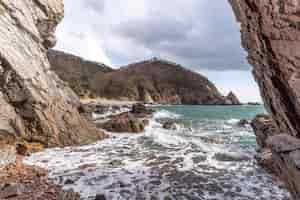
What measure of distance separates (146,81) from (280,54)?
120 metres

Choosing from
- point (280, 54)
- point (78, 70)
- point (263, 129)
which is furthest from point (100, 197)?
point (78, 70)

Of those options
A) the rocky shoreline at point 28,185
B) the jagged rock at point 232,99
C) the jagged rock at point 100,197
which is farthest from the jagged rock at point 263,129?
the jagged rock at point 232,99

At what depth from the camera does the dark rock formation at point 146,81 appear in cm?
10881

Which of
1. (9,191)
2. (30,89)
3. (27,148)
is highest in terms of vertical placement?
(30,89)

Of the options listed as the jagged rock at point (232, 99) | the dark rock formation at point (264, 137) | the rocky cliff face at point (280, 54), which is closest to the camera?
the rocky cliff face at point (280, 54)

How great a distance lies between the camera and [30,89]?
50.5ft

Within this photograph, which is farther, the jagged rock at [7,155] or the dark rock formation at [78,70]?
the dark rock formation at [78,70]

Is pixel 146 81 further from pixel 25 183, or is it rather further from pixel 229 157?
pixel 25 183

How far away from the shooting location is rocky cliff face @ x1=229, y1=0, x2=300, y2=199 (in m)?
5.01

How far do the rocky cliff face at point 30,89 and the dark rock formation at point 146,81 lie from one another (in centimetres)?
8152

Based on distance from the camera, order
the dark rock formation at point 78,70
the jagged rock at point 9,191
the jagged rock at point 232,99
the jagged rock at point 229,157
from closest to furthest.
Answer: the jagged rock at point 9,191, the jagged rock at point 229,157, the dark rock formation at point 78,70, the jagged rock at point 232,99

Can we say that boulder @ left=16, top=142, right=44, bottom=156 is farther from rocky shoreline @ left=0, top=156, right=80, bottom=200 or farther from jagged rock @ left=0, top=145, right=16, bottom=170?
rocky shoreline @ left=0, top=156, right=80, bottom=200

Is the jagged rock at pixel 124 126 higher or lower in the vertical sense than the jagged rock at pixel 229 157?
higher

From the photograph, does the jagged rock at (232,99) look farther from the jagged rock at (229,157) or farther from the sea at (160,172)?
the jagged rock at (229,157)
